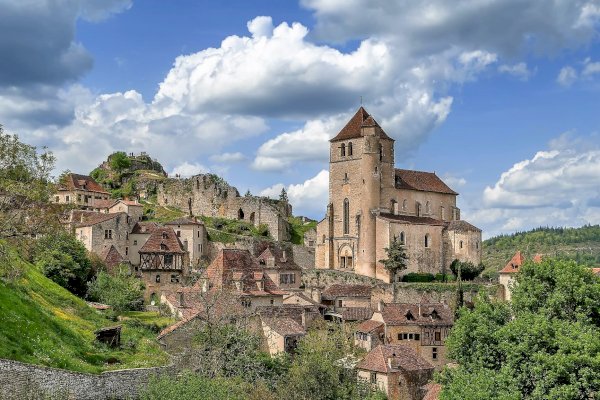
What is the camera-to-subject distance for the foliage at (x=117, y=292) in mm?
56500

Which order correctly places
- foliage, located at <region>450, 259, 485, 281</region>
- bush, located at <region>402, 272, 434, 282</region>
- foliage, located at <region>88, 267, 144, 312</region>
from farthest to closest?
1. foliage, located at <region>450, 259, 485, 281</region>
2. bush, located at <region>402, 272, 434, 282</region>
3. foliage, located at <region>88, 267, 144, 312</region>

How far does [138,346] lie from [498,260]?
138 m

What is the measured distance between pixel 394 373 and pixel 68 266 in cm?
2717

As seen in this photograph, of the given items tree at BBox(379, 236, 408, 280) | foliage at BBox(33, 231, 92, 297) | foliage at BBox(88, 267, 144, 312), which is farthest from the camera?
tree at BBox(379, 236, 408, 280)

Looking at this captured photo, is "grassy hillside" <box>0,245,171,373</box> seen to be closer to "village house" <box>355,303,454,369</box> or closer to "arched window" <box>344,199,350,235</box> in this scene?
"village house" <box>355,303,454,369</box>

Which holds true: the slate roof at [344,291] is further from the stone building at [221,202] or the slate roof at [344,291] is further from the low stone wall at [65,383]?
the low stone wall at [65,383]

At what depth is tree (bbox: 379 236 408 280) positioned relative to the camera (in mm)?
75625

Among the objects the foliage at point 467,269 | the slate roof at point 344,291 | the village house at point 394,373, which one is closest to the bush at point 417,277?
the foliage at point 467,269

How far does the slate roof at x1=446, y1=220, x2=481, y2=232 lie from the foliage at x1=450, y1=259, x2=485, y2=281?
3.57 metres

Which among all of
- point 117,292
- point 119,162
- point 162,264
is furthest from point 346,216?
point 119,162

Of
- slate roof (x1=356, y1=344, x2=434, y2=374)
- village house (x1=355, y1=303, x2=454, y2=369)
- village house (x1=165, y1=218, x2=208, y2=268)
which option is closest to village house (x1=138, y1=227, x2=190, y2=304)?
village house (x1=165, y1=218, x2=208, y2=268)

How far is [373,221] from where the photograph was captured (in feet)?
263

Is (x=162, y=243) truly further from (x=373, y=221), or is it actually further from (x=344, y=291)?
(x=373, y=221)

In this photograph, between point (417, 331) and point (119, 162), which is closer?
point (417, 331)
